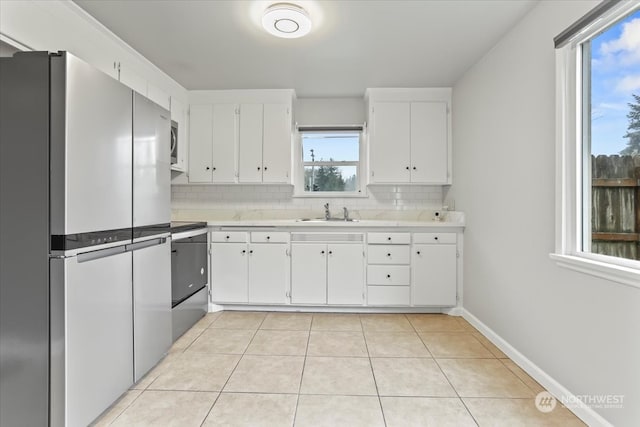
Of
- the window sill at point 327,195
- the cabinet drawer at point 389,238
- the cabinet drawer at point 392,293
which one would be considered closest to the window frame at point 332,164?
the window sill at point 327,195

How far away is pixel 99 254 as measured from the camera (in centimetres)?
163

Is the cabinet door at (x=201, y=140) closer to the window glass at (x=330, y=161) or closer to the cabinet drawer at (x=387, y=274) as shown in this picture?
the window glass at (x=330, y=161)

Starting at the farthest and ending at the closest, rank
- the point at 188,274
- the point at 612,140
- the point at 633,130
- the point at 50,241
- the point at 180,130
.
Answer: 1. the point at 180,130
2. the point at 188,274
3. the point at 612,140
4. the point at 633,130
5. the point at 50,241

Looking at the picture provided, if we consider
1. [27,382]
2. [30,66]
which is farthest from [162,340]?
[30,66]

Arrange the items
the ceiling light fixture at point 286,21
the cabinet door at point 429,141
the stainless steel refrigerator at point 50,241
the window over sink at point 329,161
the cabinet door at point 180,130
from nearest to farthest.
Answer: the stainless steel refrigerator at point 50,241, the ceiling light fixture at point 286,21, the cabinet door at point 180,130, the cabinet door at point 429,141, the window over sink at point 329,161

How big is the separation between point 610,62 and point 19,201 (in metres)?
2.86

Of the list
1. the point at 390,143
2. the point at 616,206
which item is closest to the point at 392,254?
the point at 390,143

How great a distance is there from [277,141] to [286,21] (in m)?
1.54

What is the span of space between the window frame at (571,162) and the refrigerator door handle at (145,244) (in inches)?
95.7

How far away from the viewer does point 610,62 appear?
1.65 m

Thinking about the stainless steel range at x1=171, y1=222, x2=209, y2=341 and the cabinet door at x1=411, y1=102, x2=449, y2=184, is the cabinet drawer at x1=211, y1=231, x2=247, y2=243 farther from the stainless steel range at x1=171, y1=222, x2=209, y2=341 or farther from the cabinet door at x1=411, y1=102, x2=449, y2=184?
the cabinet door at x1=411, y1=102, x2=449, y2=184

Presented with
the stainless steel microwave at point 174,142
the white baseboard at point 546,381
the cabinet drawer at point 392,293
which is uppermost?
the stainless steel microwave at point 174,142

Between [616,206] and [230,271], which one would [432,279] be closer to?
[616,206]

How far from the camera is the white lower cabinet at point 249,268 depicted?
3.36m
